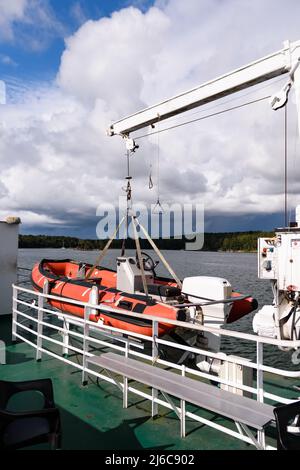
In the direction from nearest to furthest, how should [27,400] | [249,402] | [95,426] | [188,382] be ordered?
[249,402], [188,382], [95,426], [27,400]

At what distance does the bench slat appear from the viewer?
2.10m

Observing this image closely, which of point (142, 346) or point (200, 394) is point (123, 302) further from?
point (200, 394)

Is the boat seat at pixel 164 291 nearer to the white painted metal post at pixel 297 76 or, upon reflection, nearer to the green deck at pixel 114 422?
the green deck at pixel 114 422

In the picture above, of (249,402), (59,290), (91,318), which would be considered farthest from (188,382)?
(59,290)

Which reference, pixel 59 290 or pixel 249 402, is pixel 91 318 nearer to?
pixel 59 290

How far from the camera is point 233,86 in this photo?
4.45 meters

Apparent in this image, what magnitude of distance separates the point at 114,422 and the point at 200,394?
0.89m

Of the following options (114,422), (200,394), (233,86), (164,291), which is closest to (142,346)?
(114,422)

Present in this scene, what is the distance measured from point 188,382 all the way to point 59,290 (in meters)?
3.15

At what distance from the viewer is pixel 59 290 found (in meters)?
5.33

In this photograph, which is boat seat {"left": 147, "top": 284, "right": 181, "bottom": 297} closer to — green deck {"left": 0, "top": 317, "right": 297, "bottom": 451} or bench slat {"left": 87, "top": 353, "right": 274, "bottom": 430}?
green deck {"left": 0, "top": 317, "right": 297, "bottom": 451}

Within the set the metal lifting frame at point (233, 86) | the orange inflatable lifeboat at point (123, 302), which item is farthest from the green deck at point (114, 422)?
the metal lifting frame at point (233, 86)

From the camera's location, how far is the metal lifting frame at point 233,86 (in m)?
3.95

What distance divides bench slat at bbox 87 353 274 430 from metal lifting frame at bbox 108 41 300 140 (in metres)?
3.08
